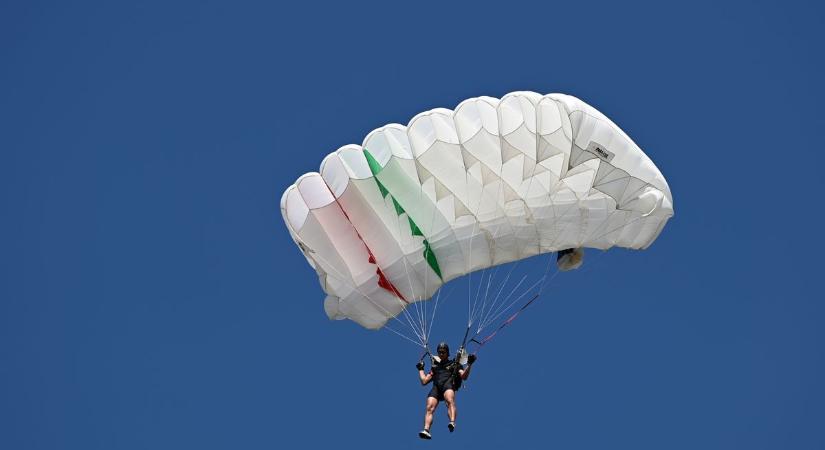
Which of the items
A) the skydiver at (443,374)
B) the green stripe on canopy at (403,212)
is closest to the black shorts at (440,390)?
the skydiver at (443,374)

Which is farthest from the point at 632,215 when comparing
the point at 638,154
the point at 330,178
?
the point at 330,178

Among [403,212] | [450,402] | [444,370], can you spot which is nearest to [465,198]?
[403,212]

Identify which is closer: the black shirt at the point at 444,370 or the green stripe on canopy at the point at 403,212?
the black shirt at the point at 444,370

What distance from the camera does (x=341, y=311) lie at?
26531 millimetres

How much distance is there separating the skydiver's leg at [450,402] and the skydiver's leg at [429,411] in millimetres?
162

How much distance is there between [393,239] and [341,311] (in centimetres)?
138

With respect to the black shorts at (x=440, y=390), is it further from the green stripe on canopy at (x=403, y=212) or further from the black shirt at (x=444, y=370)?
the green stripe on canopy at (x=403, y=212)

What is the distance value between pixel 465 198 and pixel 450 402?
2.89m

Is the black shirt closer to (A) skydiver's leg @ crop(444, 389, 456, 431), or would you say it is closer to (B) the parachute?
(A) skydiver's leg @ crop(444, 389, 456, 431)

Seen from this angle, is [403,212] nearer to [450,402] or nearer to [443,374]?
[443,374]

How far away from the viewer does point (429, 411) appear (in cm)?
2520

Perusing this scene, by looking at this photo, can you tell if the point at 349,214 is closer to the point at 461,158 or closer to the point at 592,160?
the point at 461,158

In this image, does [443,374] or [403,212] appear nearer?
[443,374]

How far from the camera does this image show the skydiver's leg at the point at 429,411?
82.1ft
